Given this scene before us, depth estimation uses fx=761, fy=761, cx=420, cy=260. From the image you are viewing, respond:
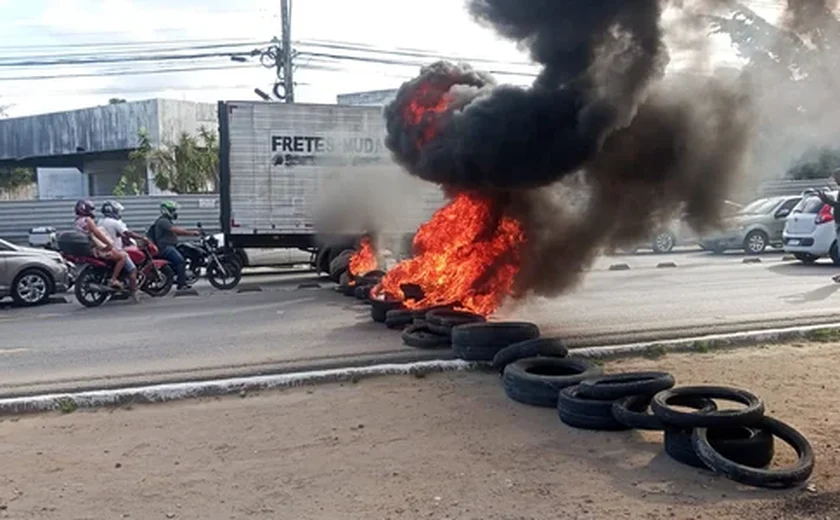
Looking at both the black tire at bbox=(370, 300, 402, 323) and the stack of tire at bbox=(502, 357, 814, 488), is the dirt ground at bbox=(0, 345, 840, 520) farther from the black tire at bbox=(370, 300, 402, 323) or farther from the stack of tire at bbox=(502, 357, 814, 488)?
the black tire at bbox=(370, 300, 402, 323)

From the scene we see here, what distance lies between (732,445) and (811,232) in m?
15.0

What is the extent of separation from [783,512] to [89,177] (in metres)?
36.2

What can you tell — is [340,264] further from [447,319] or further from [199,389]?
[199,389]

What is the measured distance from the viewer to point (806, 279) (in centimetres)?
1539

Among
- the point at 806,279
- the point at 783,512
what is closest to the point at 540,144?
the point at 783,512

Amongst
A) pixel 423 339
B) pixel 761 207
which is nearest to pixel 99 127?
pixel 761 207

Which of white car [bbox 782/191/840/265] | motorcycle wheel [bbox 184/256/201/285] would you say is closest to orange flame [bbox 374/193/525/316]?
motorcycle wheel [bbox 184/256/201/285]

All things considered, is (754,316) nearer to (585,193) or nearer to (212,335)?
(585,193)

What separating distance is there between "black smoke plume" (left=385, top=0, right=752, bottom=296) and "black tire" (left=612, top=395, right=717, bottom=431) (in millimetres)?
3110

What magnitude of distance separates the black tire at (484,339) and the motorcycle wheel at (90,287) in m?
8.19

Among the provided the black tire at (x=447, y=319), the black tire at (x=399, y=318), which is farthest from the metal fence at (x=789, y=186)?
the black tire at (x=447, y=319)

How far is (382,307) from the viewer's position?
1034 cm

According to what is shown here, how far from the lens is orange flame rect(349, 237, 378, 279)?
14336 mm

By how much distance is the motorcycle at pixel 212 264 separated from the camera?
625 inches
